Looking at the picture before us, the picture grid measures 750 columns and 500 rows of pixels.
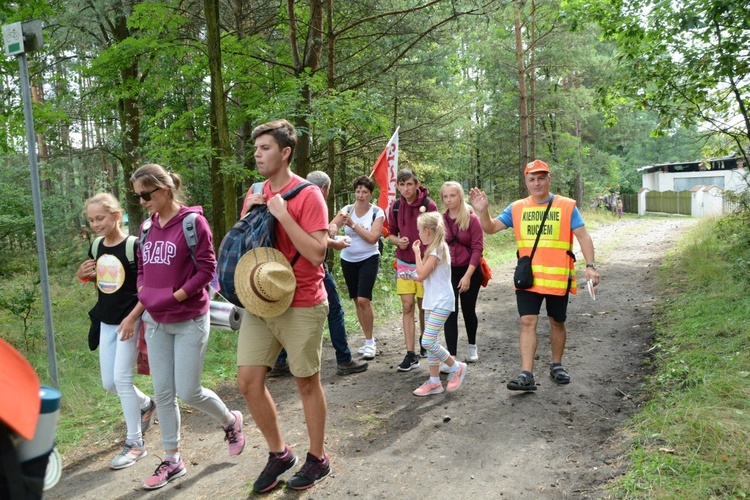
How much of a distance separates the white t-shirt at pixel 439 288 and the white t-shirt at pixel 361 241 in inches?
47.0

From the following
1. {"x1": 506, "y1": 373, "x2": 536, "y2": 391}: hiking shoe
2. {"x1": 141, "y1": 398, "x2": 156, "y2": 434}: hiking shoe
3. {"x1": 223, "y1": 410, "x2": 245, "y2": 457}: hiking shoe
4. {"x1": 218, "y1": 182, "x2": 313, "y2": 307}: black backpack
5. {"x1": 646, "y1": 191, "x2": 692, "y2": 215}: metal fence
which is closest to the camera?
{"x1": 218, "y1": 182, "x2": 313, "y2": 307}: black backpack

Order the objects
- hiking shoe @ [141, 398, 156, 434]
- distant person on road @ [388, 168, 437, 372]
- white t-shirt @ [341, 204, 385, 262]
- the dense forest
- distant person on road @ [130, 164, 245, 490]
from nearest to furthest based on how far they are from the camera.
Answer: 1. distant person on road @ [130, 164, 245, 490]
2. hiking shoe @ [141, 398, 156, 434]
3. distant person on road @ [388, 168, 437, 372]
4. white t-shirt @ [341, 204, 385, 262]
5. the dense forest

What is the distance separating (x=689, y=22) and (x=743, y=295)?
3.80m

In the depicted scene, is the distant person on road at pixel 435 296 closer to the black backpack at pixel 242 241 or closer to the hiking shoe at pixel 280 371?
the hiking shoe at pixel 280 371

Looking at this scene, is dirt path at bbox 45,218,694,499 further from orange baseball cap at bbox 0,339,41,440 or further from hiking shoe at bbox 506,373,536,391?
orange baseball cap at bbox 0,339,41,440

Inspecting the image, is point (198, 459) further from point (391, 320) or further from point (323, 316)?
point (391, 320)

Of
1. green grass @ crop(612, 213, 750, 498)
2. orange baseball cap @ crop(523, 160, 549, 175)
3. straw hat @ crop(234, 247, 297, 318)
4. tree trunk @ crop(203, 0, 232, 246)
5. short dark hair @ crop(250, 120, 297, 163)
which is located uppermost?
tree trunk @ crop(203, 0, 232, 246)

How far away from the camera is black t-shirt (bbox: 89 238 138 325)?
14.2 ft

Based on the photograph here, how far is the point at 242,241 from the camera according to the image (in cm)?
349

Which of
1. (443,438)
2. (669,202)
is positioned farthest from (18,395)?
(669,202)

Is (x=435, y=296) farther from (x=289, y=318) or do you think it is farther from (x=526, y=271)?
(x=289, y=318)

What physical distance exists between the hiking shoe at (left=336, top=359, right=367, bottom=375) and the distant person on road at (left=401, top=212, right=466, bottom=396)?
3.38ft

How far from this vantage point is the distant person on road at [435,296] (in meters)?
5.47

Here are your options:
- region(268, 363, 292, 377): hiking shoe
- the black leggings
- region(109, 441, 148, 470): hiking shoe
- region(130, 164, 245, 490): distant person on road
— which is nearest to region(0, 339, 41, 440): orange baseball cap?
region(130, 164, 245, 490): distant person on road
